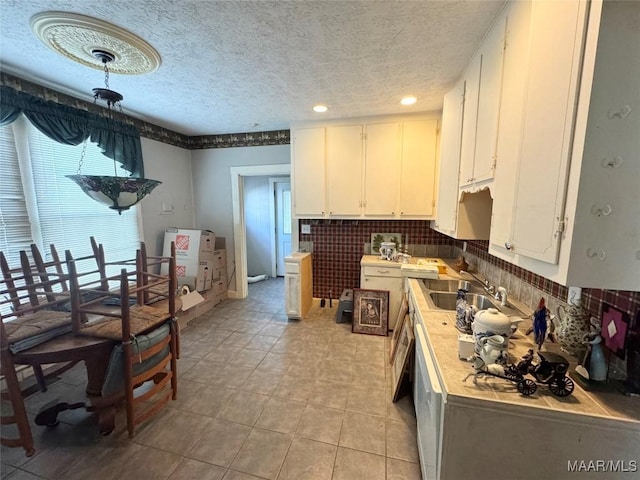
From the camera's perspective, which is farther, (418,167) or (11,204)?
(418,167)

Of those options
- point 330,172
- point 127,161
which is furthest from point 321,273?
point 127,161

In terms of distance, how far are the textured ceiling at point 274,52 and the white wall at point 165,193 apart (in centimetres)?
76

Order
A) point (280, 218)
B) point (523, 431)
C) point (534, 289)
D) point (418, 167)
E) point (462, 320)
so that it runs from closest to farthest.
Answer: point (523, 431) < point (462, 320) < point (534, 289) < point (418, 167) < point (280, 218)

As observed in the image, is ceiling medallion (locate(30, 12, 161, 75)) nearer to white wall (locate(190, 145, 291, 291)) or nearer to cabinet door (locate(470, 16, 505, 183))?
white wall (locate(190, 145, 291, 291))

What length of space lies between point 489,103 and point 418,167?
1.50m

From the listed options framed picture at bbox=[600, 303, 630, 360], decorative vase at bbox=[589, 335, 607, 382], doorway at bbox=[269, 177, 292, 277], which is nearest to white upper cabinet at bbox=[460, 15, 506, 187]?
framed picture at bbox=[600, 303, 630, 360]

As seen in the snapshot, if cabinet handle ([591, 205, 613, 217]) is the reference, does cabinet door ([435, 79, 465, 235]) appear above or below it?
above

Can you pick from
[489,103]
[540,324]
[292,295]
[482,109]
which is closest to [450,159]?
[482,109]

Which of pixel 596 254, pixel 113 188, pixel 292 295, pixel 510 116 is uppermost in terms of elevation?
pixel 510 116

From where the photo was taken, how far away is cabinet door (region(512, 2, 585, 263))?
835 mm

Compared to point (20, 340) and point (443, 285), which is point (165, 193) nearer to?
point (20, 340)

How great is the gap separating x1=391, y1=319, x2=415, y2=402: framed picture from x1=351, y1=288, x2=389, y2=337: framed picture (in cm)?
67

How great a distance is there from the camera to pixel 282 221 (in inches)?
213

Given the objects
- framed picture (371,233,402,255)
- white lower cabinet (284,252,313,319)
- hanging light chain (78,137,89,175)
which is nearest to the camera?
hanging light chain (78,137,89,175)
